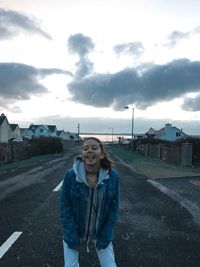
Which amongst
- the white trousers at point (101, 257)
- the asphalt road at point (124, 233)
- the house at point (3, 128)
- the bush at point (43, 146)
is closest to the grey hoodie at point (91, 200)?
the white trousers at point (101, 257)

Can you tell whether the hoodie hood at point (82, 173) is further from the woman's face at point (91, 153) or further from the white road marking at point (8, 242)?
the white road marking at point (8, 242)

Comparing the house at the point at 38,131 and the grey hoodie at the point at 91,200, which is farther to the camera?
the house at the point at 38,131

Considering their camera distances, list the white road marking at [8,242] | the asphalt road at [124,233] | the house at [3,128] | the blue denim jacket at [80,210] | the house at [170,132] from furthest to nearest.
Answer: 1. the house at [170,132]
2. the house at [3,128]
3. the white road marking at [8,242]
4. the asphalt road at [124,233]
5. the blue denim jacket at [80,210]

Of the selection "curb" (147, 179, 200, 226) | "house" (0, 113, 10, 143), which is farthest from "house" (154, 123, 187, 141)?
→ "curb" (147, 179, 200, 226)

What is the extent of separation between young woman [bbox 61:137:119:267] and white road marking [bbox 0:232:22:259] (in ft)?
8.43

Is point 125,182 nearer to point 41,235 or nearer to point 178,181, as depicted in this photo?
point 178,181

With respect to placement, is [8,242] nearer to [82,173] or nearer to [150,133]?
[82,173]

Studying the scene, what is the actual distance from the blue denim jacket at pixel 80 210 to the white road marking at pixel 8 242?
258 cm

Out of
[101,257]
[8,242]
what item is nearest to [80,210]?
[101,257]

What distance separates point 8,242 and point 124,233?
2244mm

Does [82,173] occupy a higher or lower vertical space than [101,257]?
higher

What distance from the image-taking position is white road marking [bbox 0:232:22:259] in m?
6.91

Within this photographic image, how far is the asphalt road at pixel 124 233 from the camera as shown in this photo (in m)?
6.52

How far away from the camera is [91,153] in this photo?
15.1 ft
